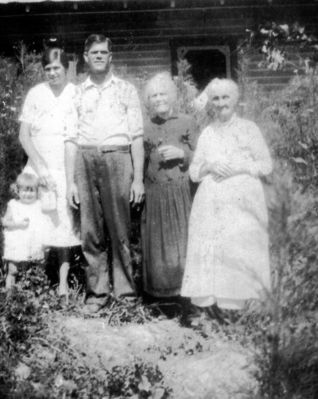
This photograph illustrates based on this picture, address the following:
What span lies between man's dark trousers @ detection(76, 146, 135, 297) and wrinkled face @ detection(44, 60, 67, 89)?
0.69 m

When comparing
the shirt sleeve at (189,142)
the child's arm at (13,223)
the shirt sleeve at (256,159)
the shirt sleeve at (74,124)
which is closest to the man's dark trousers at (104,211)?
the shirt sleeve at (74,124)

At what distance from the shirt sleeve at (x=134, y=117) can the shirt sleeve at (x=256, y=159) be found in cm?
83

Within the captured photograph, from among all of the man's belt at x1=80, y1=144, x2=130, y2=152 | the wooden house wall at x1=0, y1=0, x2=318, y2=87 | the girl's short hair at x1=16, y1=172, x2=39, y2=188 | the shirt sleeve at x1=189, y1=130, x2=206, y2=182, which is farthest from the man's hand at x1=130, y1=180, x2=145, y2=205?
the wooden house wall at x1=0, y1=0, x2=318, y2=87

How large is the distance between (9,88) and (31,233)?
85.0 inches

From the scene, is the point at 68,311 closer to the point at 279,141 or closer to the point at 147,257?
the point at 147,257

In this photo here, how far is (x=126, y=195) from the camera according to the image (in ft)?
13.4

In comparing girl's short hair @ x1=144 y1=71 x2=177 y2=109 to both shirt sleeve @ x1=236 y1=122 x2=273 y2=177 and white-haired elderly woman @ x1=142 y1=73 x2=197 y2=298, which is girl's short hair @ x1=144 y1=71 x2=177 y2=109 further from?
shirt sleeve @ x1=236 y1=122 x2=273 y2=177

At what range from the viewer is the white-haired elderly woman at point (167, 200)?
4.08 metres

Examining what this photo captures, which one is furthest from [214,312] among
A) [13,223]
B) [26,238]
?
[13,223]

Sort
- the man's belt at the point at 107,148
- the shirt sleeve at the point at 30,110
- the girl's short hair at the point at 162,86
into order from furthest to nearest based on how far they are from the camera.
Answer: the shirt sleeve at the point at 30,110 → the man's belt at the point at 107,148 → the girl's short hair at the point at 162,86

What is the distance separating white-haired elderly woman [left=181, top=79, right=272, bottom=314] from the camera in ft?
12.1

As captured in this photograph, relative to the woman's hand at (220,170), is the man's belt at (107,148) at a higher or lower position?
higher

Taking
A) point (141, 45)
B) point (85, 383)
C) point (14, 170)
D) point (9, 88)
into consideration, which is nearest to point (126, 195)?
point (85, 383)

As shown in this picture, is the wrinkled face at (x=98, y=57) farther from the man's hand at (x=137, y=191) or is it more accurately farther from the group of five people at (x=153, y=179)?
the man's hand at (x=137, y=191)
